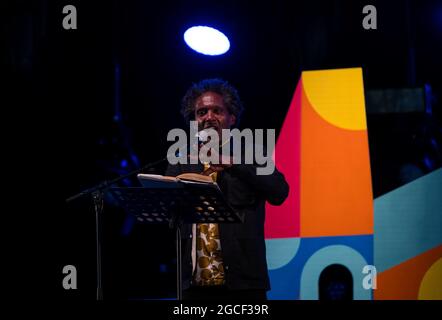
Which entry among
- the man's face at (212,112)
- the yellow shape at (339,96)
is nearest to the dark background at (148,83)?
the yellow shape at (339,96)

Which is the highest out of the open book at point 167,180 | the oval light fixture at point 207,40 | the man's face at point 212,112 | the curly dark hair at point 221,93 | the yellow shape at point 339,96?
the oval light fixture at point 207,40

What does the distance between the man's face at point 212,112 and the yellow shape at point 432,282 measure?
6.50ft

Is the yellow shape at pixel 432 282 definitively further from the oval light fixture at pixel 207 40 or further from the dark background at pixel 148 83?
the oval light fixture at pixel 207 40

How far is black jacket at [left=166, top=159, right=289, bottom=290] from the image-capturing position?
9.59ft

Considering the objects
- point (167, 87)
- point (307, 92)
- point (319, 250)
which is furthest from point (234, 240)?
point (167, 87)

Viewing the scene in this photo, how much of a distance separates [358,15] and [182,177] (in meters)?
2.69

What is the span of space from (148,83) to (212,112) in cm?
184

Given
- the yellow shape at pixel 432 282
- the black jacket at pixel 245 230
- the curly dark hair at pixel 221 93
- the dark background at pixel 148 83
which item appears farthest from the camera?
the dark background at pixel 148 83

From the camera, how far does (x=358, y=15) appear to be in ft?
15.1

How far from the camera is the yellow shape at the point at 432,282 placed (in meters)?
4.34

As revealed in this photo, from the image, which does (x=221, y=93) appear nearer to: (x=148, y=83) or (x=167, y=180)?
(x=167, y=180)

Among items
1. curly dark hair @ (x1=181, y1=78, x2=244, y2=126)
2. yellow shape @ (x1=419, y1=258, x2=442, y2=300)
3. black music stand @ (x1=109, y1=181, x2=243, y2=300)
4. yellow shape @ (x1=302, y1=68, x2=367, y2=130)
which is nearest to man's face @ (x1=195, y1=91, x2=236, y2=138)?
curly dark hair @ (x1=181, y1=78, x2=244, y2=126)

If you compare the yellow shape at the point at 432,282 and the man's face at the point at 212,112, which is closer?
the man's face at the point at 212,112

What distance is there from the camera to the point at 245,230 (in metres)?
3.05
